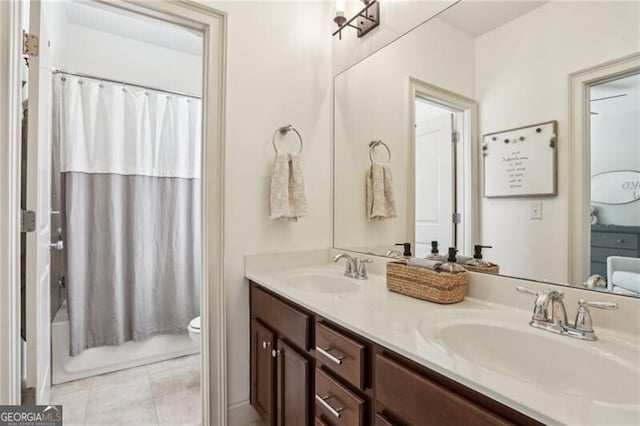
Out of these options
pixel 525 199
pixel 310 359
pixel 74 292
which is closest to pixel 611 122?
pixel 525 199

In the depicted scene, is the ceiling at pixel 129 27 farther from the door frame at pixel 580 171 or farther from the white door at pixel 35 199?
the door frame at pixel 580 171

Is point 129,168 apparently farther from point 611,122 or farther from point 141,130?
point 611,122

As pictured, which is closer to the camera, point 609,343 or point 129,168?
point 609,343

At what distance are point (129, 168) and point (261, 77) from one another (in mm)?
1307

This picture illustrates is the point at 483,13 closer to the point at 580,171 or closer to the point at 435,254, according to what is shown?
the point at 580,171

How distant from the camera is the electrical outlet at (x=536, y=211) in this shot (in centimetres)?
111

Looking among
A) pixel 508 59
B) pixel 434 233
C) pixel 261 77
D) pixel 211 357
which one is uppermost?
pixel 261 77

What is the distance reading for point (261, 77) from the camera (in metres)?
1.73

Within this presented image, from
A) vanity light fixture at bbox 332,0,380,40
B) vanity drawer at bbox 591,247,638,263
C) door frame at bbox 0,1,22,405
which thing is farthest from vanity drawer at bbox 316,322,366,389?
vanity light fixture at bbox 332,0,380,40

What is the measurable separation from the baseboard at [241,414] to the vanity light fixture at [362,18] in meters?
2.09

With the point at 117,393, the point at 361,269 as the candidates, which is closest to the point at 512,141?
the point at 361,269

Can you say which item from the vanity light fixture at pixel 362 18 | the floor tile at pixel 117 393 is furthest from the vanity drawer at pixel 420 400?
the floor tile at pixel 117 393

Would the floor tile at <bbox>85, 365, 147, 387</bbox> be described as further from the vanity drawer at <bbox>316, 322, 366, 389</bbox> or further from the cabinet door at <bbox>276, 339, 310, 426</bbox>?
the vanity drawer at <bbox>316, 322, 366, 389</bbox>

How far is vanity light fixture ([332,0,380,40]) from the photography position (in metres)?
1.69
